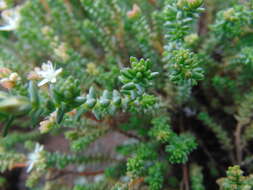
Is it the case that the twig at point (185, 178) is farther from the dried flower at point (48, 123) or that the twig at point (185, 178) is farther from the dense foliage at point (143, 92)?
the dried flower at point (48, 123)

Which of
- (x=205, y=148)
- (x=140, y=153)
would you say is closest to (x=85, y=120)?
(x=140, y=153)

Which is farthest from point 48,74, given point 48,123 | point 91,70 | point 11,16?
point 11,16

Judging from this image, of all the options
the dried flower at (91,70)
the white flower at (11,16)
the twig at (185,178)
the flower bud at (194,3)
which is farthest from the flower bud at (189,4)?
the white flower at (11,16)

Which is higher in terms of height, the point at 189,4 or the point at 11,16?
the point at 11,16

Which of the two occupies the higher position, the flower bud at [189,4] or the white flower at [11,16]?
the white flower at [11,16]

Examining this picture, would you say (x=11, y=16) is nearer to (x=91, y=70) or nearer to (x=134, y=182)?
(x=91, y=70)

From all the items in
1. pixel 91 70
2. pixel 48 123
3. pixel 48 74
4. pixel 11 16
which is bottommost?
pixel 48 123

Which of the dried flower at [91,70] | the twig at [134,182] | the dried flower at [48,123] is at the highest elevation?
the dried flower at [91,70]

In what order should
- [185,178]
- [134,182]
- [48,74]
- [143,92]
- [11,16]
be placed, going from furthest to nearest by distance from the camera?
1. [11,16]
2. [185,178]
3. [134,182]
4. [48,74]
5. [143,92]

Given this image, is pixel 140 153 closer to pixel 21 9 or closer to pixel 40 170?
pixel 40 170
